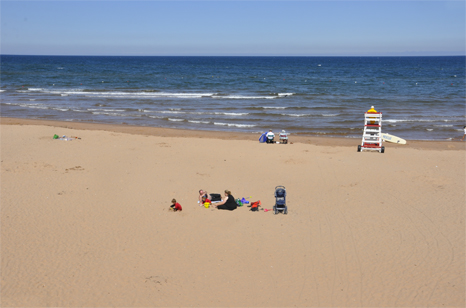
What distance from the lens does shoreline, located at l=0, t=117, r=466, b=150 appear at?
2097 cm

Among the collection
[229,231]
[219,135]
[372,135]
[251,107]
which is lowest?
[229,231]

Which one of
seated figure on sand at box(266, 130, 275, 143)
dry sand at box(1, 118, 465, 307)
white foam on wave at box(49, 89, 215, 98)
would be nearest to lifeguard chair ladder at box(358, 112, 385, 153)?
dry sand at box(1, 118, 465, 307)

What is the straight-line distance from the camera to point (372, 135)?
18703mm

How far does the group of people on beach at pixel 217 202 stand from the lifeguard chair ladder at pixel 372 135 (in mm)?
9176

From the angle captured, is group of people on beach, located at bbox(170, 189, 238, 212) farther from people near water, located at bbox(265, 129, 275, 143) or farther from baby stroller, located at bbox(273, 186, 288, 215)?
people near water, located at bbox(265, 129, 275, 143)

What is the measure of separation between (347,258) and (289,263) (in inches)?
54.2

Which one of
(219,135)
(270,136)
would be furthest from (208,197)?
(219,135)

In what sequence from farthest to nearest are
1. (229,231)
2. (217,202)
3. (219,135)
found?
1. (219,135)
2. (217,202)
3. (229,231)

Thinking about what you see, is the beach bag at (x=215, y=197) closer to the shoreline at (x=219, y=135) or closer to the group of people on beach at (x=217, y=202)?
the group of people on beach at (x=217, y=202)

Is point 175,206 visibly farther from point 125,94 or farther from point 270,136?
point 125,94

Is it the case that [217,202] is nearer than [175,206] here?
No

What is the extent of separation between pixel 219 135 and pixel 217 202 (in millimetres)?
12017

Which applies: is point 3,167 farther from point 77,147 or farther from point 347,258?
point 347,258

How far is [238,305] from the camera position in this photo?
23.7 feet
